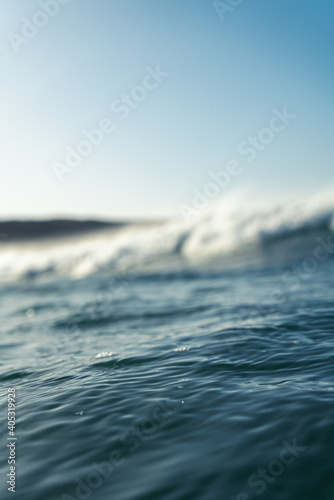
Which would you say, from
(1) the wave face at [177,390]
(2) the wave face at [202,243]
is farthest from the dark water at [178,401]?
(2) the wave face at [202,243]

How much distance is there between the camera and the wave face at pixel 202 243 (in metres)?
23.2

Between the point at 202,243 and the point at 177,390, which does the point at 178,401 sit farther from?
the point at 202,243

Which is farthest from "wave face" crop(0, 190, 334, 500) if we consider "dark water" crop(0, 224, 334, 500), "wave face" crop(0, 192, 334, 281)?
"wave face" crop(0, 192, 334, 281)

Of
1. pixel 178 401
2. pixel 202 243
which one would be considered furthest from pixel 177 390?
pixel 202 243

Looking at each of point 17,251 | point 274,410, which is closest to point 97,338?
point 274,410

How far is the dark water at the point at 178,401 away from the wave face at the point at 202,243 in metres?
10.9

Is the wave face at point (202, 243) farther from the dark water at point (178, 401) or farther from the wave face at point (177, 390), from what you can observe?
the dark water at point (178, 401)

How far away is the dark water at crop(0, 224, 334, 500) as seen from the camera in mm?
3525

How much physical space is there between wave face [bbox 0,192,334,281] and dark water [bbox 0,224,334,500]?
1086 cm

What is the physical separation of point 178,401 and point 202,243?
2011cm

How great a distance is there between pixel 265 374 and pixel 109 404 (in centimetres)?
228

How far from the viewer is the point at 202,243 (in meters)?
25.0

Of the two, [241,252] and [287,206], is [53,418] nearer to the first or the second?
[241,252]

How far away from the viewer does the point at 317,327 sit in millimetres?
8086
